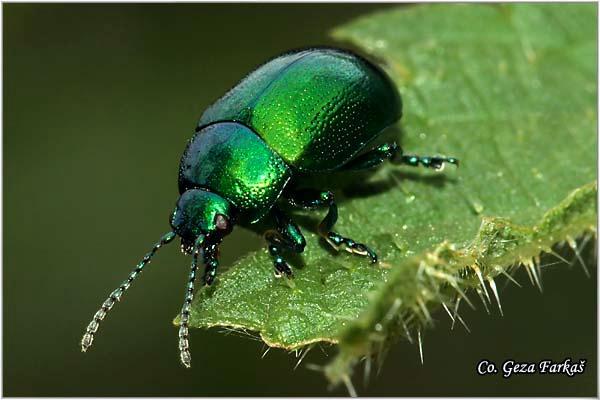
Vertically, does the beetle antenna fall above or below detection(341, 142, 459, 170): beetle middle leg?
below

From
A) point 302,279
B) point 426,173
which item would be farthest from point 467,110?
point 302,279

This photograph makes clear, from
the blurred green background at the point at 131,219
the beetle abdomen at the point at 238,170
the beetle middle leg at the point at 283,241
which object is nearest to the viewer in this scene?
the beetle middle leg at the point at 283,241

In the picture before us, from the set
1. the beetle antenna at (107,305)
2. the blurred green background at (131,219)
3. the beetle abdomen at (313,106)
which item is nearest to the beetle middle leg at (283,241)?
the beetle abdomen at (313,106)

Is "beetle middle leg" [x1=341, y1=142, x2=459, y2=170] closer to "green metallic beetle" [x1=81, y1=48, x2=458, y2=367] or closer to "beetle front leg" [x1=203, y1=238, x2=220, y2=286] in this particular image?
"green metallic beetle" [x1=81, y1=48, x2=458, y2=367]

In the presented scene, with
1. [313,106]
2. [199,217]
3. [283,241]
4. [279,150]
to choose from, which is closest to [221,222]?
[199,217]

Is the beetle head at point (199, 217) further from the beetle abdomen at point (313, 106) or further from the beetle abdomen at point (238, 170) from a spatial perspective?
the beetle abdomen at point (313, 106)

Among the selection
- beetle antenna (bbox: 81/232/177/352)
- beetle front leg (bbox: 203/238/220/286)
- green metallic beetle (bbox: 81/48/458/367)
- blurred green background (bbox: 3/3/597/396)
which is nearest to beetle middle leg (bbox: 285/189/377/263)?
green metallic beetle (bbox: 81/48/458/367)

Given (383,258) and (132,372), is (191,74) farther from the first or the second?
(383,258)
